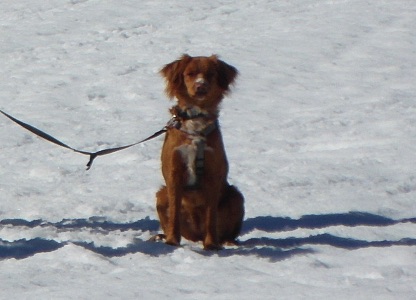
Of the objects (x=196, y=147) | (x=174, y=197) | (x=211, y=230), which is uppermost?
(x=196, y=147)

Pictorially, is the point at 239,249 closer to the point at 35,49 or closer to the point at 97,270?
the point at 97,270

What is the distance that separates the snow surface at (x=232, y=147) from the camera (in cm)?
473

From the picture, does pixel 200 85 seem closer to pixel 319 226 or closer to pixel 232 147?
pixel 319 226

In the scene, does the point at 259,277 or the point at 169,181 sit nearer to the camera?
the point at 259,277

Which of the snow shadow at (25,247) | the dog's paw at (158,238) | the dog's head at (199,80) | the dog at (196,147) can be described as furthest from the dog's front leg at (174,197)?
the snow shadow at (25,247)

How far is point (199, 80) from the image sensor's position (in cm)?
531

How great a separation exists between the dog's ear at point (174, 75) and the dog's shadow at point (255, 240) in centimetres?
87

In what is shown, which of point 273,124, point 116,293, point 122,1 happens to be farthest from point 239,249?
point 122,1

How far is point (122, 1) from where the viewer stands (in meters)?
15.6

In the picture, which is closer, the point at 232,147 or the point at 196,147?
the point at 196,147

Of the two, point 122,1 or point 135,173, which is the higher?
point 122,1

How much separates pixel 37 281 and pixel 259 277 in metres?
1.06

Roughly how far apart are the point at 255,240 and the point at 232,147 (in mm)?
2958

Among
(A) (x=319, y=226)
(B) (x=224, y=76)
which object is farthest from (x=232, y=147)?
(B) (x=224, y=76)
